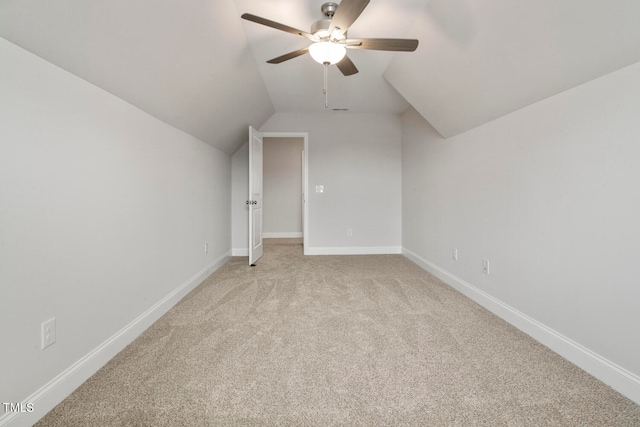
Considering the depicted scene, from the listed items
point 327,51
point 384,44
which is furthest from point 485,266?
point 327,51

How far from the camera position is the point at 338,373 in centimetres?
149

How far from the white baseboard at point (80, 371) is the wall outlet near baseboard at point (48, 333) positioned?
180 millimetres

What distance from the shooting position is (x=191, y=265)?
9.45ft

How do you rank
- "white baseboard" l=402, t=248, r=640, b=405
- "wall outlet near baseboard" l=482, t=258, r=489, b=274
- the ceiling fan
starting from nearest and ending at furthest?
1. "white baseboard" l=402, t=248, r=640, b=405
2. the ceiling fan
3. "wall outlet near baseboard" l=482, t=258, r=489, b=274

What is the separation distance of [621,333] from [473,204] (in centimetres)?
144

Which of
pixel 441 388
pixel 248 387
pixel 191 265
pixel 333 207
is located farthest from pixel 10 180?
pixel 333 207

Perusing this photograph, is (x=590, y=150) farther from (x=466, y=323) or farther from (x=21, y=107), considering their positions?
(x=21, y=107)

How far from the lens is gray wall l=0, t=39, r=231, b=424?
43.5 inches

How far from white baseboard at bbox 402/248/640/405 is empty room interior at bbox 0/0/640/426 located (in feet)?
0.04

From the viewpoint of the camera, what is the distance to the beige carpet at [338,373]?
47.3 inches

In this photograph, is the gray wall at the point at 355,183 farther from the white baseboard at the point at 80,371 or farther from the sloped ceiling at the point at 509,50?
the white baseboard at the point at 80,371

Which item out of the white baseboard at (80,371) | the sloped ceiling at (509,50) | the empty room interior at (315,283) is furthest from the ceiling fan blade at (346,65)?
the white baseboard at (80,371)

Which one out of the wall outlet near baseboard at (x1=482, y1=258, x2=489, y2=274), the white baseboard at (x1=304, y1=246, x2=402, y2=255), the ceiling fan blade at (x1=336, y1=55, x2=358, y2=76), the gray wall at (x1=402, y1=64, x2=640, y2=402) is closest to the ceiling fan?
the ceiling fan blade at (x1=336, y1=55, x2=358, y2=76)

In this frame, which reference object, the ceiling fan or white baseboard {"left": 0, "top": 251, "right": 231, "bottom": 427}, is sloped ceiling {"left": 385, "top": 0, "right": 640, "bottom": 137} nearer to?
the ceiling fan
